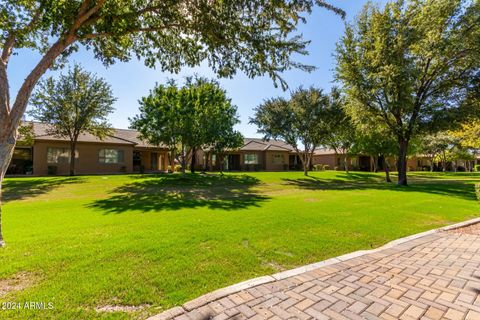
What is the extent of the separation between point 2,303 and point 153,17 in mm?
7278

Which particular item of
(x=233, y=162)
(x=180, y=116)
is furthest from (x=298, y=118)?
(x=233, y=162)

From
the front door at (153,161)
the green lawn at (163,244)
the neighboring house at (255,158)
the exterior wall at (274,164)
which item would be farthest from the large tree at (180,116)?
the exterior wall at (274,164)

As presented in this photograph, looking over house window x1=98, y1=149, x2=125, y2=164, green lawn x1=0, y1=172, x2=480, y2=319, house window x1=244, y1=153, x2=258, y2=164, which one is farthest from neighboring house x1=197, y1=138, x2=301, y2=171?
green lawn x1=0, y1=172, x2=480, y2=319

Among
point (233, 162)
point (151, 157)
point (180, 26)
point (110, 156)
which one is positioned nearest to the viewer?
point (180, 26)

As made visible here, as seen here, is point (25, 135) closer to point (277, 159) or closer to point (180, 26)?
point (180, 26)

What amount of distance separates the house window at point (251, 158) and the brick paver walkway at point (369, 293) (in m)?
32.5

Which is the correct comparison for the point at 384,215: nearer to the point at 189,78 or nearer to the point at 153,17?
the point at 153,17

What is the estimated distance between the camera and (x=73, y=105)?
22.3 metres

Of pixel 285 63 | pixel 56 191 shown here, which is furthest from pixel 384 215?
pixel 56 191

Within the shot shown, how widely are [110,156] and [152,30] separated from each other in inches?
884

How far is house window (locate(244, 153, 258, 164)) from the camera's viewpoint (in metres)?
37.2

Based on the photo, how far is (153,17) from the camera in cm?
735

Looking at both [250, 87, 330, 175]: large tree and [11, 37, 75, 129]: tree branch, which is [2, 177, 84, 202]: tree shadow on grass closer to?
[11, 37, 75, 129]: tree branch

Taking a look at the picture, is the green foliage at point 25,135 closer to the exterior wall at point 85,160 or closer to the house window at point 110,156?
the exterior wall at point 85,160
